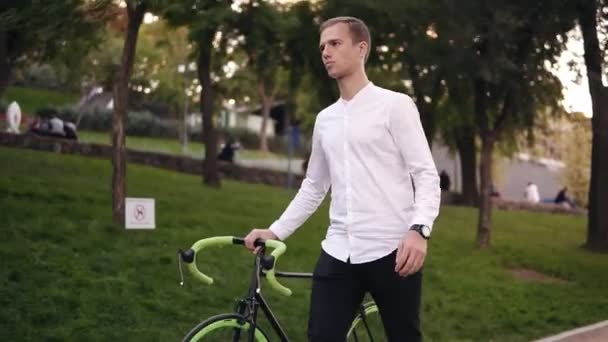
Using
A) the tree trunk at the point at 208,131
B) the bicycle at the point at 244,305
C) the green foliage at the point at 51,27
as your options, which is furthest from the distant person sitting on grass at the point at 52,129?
the bicycle at the point at 244,305

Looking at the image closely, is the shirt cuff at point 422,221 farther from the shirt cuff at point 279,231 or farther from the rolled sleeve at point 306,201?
the shirt cuff at point 279,231

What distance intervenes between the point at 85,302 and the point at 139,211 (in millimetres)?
1881

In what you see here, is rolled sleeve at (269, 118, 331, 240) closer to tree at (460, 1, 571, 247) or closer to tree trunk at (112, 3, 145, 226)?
tree trunk at (112, 3, 145, 226)

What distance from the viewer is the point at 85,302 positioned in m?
8.16

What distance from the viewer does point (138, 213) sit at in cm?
988

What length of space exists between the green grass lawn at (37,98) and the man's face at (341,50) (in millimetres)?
46222

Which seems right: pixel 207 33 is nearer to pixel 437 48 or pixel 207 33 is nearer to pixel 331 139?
pixel 437 48

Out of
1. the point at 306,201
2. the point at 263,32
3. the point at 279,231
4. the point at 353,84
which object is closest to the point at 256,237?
the point at 279,231

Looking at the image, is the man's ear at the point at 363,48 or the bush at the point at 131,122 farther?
the bush at the point at 131,122

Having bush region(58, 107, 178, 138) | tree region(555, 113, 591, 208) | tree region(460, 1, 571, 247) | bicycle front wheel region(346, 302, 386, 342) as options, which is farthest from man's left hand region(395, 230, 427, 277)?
tree region(555, 113, 591, 208)

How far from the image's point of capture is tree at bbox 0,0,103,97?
9.86 metres

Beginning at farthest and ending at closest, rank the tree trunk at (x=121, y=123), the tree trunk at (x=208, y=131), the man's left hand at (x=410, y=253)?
the tree trunk at (x=208, y=131), the tree trunk at (x=121, y=123), the man's left hand at (x=410, y=253)

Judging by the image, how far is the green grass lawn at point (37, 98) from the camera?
49934 mm

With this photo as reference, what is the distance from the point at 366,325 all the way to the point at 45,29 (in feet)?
22.3
